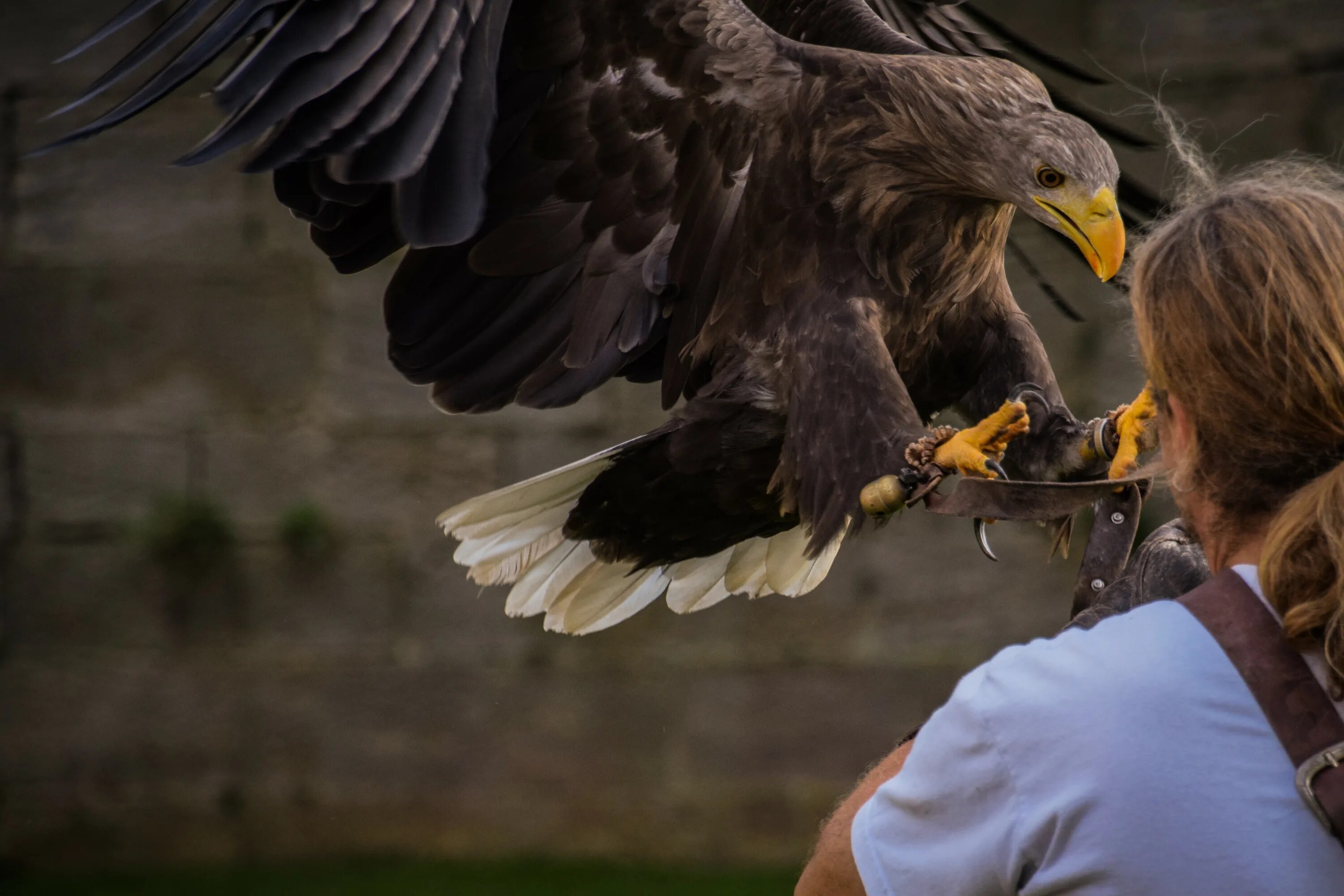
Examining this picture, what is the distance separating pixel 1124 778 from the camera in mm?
632

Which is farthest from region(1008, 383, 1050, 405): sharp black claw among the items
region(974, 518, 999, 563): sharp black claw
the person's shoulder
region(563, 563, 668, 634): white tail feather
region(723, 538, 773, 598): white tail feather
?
the person's shoulder

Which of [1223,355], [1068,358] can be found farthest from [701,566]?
[1223,355]

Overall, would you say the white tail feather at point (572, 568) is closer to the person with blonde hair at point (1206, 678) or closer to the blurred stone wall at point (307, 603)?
the blurred stone wall at point (307, 603)

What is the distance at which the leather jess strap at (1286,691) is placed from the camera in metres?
0.60

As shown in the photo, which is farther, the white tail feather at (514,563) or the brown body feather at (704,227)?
the white tail feather at (514,563)

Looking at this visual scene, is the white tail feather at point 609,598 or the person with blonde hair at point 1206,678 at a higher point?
the person with blonde hair at point 1206,678

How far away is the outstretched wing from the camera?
1459mm

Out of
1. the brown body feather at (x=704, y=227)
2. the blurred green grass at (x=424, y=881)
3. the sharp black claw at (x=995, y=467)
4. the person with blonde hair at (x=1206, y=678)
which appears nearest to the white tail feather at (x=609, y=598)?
the brown body feather at (x=704, y=227)

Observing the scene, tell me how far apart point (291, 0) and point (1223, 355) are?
112cm

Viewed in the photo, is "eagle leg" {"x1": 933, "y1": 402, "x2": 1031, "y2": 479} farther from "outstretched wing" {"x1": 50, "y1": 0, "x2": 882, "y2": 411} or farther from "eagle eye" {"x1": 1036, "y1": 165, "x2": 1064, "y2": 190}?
"outstretched wing" {"x1": 50, "y1": 0, "x2": 882, "y2": 411}

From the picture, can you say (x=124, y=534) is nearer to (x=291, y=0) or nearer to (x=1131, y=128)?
(x=291, y=0)

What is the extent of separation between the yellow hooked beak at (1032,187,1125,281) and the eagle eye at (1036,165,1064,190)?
2 centimetres

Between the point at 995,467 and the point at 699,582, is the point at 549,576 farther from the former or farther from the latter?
the point at 995,467

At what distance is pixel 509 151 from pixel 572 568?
713mm
